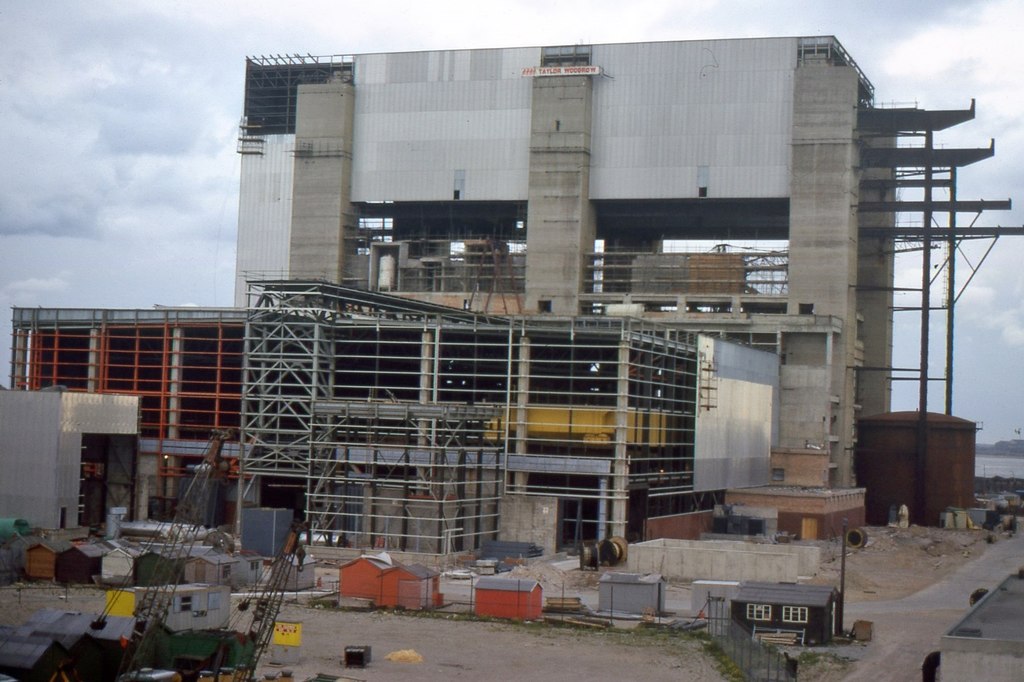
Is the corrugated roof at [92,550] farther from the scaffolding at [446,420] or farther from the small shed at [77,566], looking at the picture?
the scaffolding at [446,420]

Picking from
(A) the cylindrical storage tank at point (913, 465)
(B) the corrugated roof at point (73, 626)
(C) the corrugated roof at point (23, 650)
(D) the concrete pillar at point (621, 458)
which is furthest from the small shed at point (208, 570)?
(A) the cylindrical storage tank at point (913, 465)

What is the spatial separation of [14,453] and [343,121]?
5120 centimetres

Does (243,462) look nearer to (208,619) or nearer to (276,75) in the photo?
(208,619)

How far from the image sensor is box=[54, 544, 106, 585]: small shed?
206 feet

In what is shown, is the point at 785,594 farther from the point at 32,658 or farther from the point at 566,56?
the point at 566,56

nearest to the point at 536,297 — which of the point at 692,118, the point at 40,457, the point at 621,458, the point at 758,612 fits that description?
the point at 692,118

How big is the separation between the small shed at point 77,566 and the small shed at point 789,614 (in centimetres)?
2988

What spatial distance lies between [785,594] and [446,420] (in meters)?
23.7

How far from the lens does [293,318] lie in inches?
3226

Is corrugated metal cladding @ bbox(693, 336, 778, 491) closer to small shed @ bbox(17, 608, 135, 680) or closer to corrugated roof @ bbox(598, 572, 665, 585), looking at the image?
corrugated roof @ bbox(598, 572, 665, 585)

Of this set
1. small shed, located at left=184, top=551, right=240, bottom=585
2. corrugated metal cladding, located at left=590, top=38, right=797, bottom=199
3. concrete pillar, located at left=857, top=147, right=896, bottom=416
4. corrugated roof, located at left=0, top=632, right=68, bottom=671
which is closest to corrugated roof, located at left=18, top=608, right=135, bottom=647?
corrugated roof, located at left=0, top=632, right=68, bottom=671

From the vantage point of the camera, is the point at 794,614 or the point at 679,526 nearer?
the point at 794,614

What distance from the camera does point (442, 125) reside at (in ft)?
391

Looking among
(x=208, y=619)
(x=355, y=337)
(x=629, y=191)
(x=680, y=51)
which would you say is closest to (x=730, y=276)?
(x=629, y=191)
